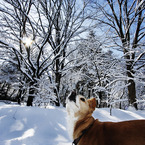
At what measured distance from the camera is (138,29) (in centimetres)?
789

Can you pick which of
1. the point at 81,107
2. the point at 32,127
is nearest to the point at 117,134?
the point at 81,107

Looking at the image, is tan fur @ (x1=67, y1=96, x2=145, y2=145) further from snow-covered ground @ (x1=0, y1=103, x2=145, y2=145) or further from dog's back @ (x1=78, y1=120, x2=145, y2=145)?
snow-covered ground @ (x1=0, y1=103, x2=145, y2=145)

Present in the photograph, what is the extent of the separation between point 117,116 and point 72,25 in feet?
22.4

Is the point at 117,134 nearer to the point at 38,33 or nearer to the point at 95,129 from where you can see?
the point at 95,129

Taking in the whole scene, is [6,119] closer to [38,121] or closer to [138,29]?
[38,121]

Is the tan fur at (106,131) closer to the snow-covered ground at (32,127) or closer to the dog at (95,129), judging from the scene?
the dog at (95,129)

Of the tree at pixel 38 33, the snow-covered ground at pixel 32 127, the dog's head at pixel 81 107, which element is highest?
the tree at pixel 38 33

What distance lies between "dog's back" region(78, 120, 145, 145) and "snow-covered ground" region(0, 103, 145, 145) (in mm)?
1432

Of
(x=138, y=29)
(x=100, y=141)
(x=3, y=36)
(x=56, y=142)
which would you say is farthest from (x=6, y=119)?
(x=138, y=29)

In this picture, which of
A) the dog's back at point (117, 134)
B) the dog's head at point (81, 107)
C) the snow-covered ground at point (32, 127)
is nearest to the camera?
the dog's back at point (117, 134)

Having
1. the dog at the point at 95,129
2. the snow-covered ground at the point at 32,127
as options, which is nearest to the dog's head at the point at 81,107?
the dog at the point at 95,129

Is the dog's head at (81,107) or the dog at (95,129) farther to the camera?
the dog's head at (81,107)

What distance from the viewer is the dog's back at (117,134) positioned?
1225 mm

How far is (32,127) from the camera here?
3.18 meters
